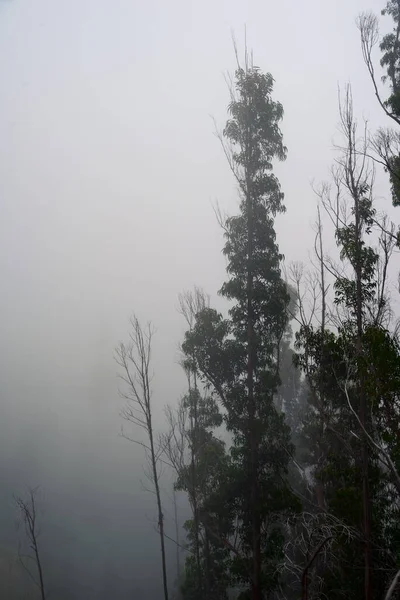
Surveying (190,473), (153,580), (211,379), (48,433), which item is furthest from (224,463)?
(48,433)

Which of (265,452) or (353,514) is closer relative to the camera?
(353,514)

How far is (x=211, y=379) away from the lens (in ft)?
45.6

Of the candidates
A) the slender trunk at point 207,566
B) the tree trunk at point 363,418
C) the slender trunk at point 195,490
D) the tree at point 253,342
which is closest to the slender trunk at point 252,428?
the tree at point 253,342

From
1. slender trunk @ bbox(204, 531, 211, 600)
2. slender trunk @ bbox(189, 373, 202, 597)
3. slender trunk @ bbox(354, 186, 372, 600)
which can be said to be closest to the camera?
slender trunk @ bbox(354, 186, 372, 600)

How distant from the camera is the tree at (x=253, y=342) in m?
13.1

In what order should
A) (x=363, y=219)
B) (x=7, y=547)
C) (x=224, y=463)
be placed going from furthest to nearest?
(x=7, y=547), (x=224, y=463), (x=363, y=219)

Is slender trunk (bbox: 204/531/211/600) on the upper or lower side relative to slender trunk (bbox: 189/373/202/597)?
lower

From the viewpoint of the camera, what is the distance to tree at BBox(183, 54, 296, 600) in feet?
42.9

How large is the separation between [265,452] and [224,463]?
2.92 m

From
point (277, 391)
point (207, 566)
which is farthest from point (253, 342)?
point (207, 566)

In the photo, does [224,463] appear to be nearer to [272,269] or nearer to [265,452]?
[265,452]

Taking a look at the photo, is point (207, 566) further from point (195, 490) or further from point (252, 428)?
point (252, 428)

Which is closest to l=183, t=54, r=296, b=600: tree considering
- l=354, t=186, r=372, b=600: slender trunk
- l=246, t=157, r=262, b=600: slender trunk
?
l=246, t=157, r=262, b=600: slender trunk

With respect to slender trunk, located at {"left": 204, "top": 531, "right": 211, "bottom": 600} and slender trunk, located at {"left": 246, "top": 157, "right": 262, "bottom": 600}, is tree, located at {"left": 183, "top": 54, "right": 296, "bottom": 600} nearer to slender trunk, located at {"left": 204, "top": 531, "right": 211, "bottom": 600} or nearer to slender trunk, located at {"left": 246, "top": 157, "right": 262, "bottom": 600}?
slender trunk, located at {"left": 246, "top": 157, "right": 262, "bottom": 600}
